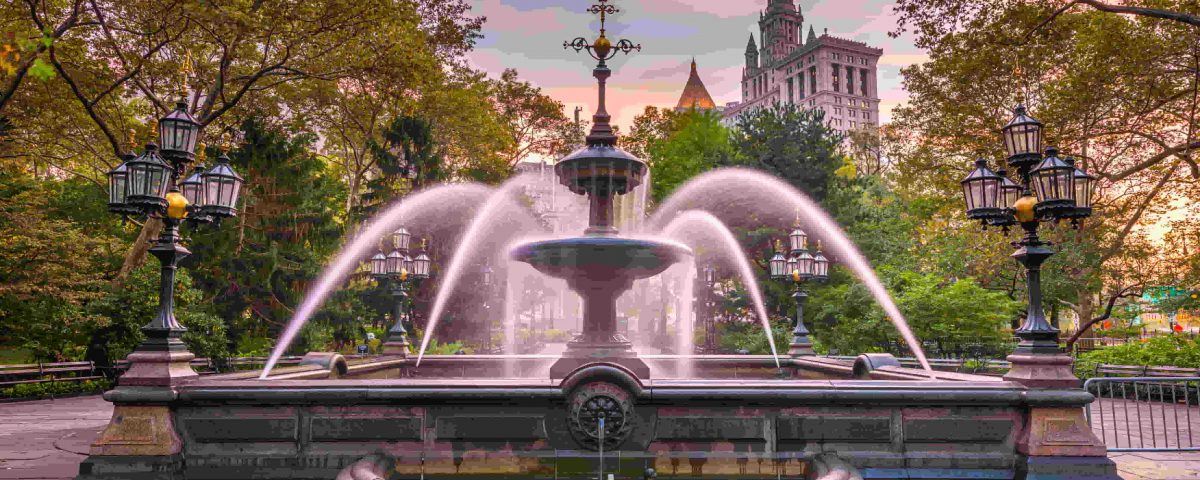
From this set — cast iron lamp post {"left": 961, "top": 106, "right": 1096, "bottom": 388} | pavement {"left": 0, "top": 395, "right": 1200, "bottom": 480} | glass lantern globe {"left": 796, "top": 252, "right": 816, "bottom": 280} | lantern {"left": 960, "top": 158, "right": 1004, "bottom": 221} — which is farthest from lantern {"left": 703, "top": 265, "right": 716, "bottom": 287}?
cast iron lamp post {"left": 961, "top": 106, "right": 1096, "bottom": 388}

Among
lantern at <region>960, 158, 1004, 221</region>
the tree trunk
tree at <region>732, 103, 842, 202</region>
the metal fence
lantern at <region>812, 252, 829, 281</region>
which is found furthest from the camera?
tree at <region>732, 103, 842, 202</region>

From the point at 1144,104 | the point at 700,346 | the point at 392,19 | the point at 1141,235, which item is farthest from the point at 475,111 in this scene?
the point at 1141,235

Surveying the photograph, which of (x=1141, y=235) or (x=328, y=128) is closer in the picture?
(x=1141, y=235)

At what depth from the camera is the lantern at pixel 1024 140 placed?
8.67 metres

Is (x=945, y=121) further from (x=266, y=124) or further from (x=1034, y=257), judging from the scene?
(x=266, y=124)

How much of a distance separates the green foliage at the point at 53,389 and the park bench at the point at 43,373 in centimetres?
16

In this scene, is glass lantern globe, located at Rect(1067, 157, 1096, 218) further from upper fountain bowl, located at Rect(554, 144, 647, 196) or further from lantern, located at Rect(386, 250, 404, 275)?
lantern, located at Rect(386, 250, 404, 275)

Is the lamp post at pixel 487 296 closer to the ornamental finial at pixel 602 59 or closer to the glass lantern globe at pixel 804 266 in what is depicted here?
the glass lantern globe at pixel 804 266

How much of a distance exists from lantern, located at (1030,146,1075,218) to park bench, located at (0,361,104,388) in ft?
75.3

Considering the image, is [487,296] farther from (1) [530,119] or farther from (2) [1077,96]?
(2) [1077,96]

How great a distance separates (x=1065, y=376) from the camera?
750cm

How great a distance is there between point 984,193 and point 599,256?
5.11m

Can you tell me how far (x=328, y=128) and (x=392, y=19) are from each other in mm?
15542

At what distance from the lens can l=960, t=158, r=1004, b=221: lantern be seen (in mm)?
9586
